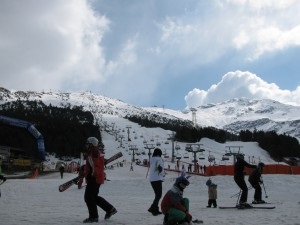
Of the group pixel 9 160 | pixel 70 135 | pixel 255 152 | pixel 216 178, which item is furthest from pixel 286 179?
pixel 255 152

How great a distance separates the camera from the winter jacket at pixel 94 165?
9438 mm

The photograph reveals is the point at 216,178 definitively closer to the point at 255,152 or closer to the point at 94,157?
the point at 94,157

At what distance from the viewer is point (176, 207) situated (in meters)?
8.57

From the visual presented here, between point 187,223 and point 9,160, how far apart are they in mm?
49901

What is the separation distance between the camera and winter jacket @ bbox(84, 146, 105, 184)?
31.0 feet

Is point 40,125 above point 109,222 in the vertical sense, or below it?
above

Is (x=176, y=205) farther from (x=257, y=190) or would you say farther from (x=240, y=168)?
(x=257, y=190)

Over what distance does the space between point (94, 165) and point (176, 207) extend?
2.01 meters

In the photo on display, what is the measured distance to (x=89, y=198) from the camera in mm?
9523

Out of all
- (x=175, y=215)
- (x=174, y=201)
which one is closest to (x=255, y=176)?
(x=174, y=201)

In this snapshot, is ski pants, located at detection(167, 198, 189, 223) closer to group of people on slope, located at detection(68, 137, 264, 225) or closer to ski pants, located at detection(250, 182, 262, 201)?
group of people on slope, located at detection(68, 137, 264, 225)

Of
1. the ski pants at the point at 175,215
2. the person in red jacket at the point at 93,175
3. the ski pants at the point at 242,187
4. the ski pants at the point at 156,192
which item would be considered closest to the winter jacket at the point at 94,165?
the person in red jacket at the point at 93,175

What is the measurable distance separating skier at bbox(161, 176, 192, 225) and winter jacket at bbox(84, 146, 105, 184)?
1.56 metres

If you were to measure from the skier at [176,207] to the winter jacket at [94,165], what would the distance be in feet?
5.10
